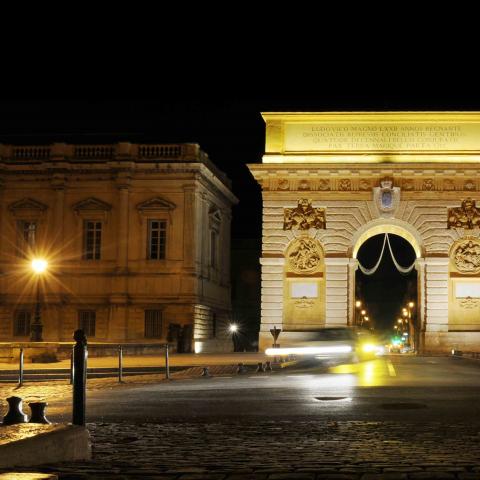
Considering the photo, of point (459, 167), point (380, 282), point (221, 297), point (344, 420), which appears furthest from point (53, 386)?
point (380, 282)

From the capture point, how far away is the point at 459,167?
1722 inches

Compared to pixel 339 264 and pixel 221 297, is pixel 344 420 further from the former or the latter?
pixel 221 297

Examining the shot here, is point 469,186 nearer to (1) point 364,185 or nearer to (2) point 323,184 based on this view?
(1) point 364,185

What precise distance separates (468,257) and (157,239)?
15175 millimetres

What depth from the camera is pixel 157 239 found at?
159 feet

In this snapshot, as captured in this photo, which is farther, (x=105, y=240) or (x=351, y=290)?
(x=105, y=240)

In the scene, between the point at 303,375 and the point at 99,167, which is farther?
the point at 99,167

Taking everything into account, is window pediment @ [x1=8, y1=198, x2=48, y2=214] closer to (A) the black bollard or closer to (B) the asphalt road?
(B) the asphalt road

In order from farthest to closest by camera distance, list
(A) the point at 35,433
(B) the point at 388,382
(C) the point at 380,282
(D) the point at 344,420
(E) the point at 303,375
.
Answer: (C) the point at 380,282 → (E) the point at 303,375 → (B) the point at 388,382 → (D) the point at 344,420 → (A) the point at 35,433

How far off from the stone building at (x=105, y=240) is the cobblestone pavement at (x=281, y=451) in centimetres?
3604

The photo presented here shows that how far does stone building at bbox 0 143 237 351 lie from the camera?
47.7 metres

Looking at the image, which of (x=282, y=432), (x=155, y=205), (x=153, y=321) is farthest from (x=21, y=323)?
(x=282, y=432)

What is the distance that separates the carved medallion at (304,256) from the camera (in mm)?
44750

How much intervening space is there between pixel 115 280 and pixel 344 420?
120 feet
